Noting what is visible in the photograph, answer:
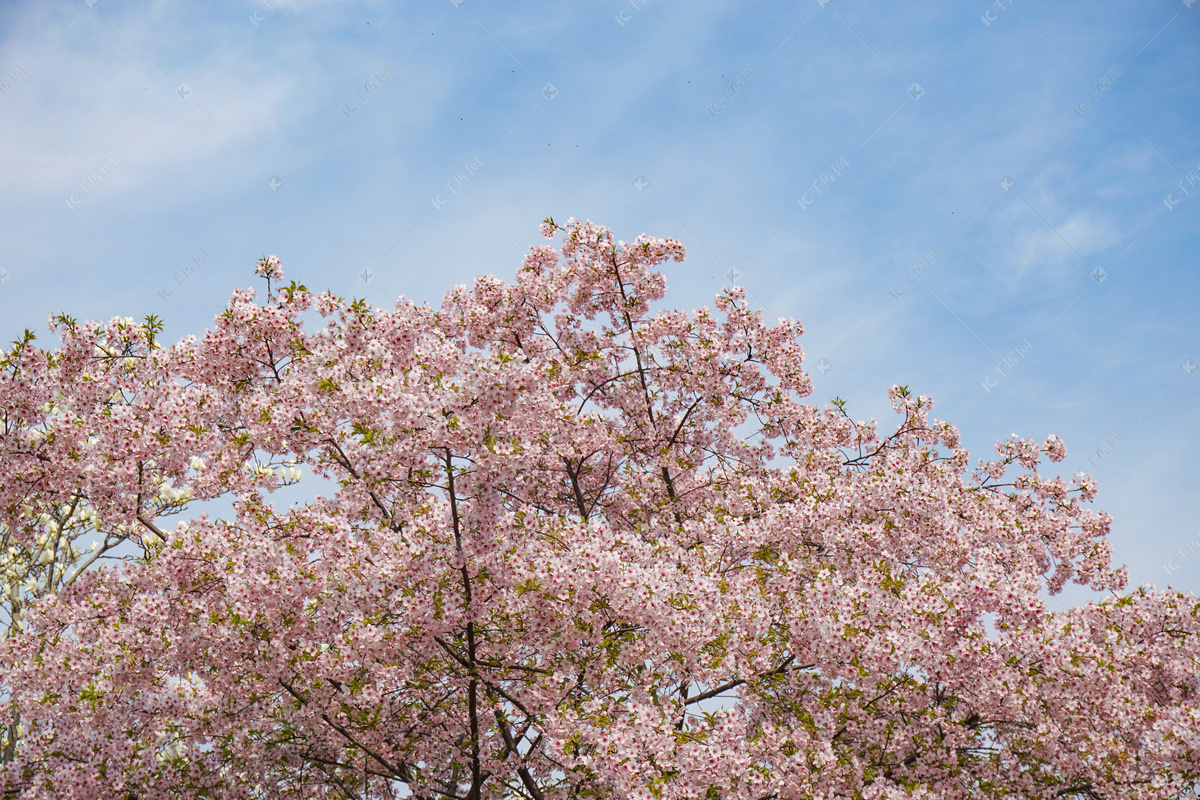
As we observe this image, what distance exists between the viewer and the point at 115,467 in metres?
8.88

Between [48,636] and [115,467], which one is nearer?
[115,467]

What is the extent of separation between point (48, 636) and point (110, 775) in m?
1.90

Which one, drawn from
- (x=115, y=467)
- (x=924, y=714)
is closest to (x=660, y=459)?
(x=924, y=714)

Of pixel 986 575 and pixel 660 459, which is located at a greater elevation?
pixel 660 459

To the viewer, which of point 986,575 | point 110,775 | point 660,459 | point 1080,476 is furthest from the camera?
point 1080,476

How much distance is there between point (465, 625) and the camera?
7957 mm

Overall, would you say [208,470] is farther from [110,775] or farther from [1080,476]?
[1080,476]

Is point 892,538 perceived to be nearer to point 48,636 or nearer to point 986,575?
point 986,575

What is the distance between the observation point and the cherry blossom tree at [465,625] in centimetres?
783

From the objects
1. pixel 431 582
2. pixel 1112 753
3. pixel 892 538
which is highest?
pixel 892 538

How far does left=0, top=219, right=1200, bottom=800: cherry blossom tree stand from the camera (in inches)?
308

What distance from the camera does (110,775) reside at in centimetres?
878

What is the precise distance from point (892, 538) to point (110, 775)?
30.7 feet

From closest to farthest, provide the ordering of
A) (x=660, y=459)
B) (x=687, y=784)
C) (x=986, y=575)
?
(x=687, y=784) → (x=986, y=575) → (x=660, y=459)
